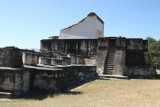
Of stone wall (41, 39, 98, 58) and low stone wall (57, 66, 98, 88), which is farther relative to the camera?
stone wall (41, 39, 98, 58)

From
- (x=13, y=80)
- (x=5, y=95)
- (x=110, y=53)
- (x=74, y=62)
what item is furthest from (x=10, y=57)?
(x=110, y=53)

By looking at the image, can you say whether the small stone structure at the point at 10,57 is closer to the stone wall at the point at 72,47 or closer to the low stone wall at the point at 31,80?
the low stone wall at the point at 31,80

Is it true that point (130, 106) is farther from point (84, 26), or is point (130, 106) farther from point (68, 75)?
point (84, 26)

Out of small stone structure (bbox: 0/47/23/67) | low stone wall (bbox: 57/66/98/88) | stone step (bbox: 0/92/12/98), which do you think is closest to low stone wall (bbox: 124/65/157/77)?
low stone wall (bbox: 57/66/98/88)

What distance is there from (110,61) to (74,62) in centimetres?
252

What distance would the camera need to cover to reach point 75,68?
31.3ft

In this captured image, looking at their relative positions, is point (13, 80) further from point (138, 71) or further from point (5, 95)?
point (138, 71)

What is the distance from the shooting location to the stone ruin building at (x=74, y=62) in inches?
239

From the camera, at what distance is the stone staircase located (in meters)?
12.0

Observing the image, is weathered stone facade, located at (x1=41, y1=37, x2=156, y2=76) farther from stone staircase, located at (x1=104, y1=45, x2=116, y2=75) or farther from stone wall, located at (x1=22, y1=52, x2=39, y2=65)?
stone wall, located at (x1=22, y1=52, x2=39, y2=65)

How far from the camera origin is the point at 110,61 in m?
12.8

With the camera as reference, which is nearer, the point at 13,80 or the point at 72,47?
the point at 13,80

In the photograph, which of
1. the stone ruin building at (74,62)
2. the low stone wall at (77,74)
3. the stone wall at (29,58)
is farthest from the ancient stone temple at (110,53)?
the stone wall at (29,58)

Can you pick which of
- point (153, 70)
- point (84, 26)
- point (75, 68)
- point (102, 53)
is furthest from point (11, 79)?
point (84, 26)
